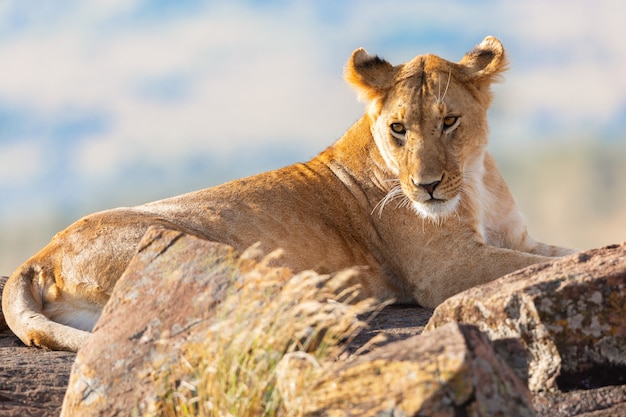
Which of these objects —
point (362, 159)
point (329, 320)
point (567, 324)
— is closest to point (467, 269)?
point (362, 159)

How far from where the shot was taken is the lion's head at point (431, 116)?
7324mm

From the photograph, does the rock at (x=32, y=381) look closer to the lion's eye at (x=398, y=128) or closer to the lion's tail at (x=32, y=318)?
the lion's tail at (x=32, y=318)

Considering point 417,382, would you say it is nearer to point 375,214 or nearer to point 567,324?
point 567,324

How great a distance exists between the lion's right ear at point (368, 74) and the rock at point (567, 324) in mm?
3327

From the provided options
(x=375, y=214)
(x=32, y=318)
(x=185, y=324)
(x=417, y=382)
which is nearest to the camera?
(x=417, y=382)

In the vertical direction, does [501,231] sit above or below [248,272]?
below

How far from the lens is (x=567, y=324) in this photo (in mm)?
4828

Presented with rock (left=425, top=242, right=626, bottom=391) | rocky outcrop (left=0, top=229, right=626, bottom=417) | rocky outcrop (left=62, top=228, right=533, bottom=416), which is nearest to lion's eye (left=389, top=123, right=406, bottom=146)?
rocky outcrop (left=0, top=229, right=626, bottom=417)

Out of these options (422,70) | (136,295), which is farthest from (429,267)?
(136,295)

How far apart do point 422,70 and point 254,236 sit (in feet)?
6.38

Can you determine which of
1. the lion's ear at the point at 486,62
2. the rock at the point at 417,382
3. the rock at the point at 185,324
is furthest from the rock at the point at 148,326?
the lion's ear at the point at 486,62

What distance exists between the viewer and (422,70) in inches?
305

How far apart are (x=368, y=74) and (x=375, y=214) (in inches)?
47.8

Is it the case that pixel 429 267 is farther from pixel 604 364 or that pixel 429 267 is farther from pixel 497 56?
pixel 604 364
